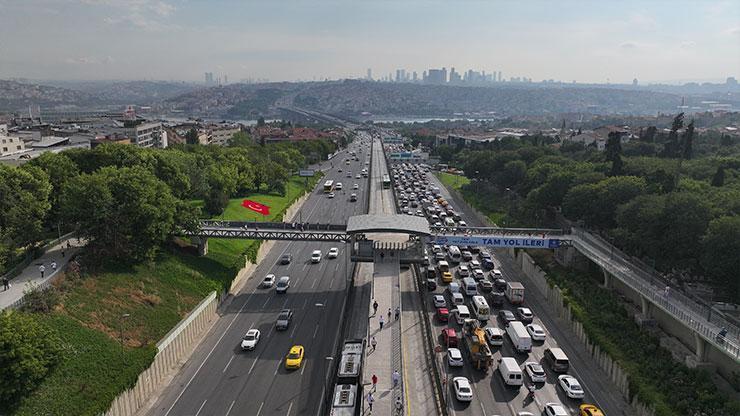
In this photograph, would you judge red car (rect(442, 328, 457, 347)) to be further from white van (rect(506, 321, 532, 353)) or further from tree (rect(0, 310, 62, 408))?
tree (rect(0, 310, 62, 408))

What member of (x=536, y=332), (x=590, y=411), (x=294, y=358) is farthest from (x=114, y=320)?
(x=590, y=411)

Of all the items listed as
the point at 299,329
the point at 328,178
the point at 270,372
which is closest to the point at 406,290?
the point at 299,329

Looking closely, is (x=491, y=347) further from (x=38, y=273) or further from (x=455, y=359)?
(x=38, y=273)

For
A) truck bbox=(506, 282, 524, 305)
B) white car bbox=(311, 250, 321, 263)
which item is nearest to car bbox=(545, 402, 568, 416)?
truck bbox=(506, 282, 524, 305)

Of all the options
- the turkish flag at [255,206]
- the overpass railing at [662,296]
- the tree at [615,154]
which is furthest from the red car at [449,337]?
the tree at [615,154]

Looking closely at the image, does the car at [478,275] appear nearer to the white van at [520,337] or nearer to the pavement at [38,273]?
the white van at [520,337]

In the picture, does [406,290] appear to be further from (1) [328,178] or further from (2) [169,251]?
(1) [328,178]
